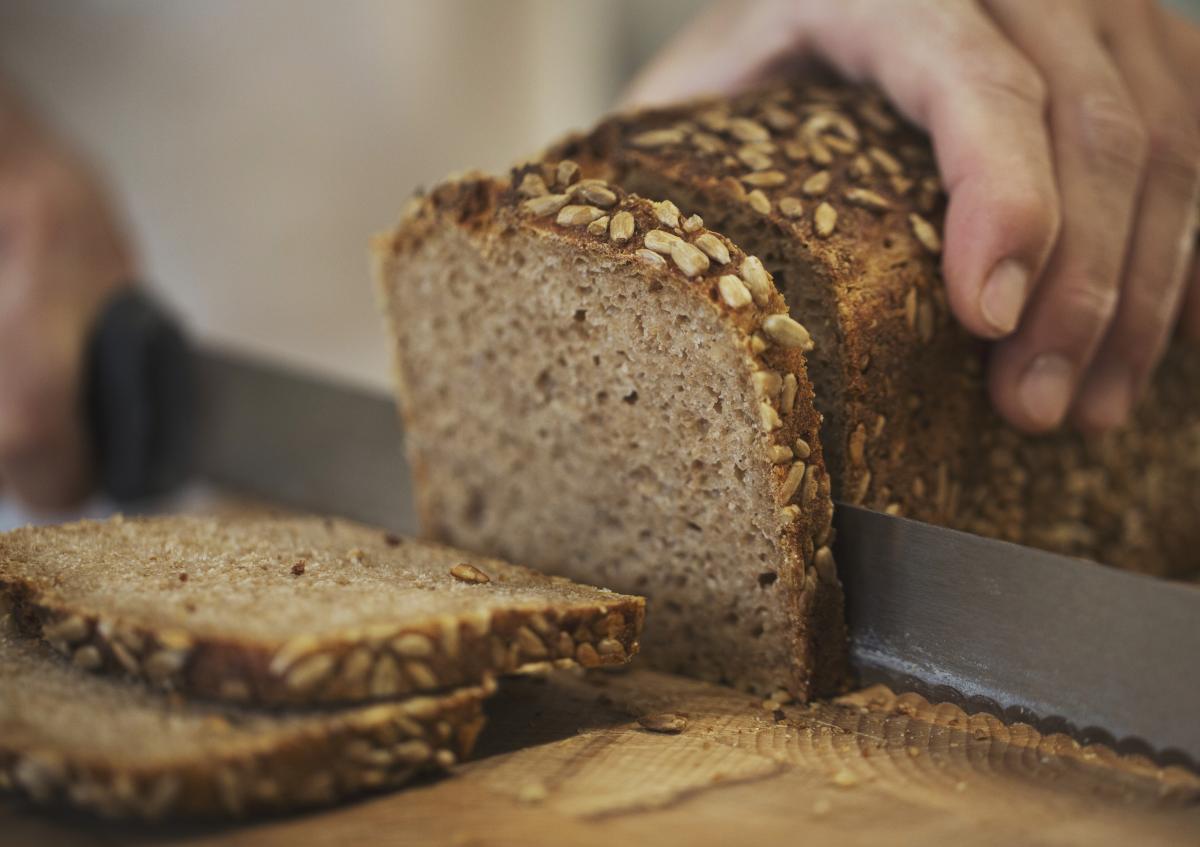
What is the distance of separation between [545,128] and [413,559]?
14.1ft

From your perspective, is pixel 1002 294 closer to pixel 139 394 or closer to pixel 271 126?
pixel 139 394

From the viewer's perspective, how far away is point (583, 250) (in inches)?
70.6

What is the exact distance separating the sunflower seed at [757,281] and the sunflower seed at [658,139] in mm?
512

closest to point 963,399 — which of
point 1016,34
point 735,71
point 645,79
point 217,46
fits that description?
point 1016,34

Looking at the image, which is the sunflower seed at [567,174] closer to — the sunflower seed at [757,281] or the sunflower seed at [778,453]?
the sunflower seed at [757,281]

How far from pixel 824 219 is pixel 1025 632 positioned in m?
0.73

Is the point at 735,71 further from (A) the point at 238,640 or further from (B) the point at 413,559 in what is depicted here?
(A) the point at 238,640

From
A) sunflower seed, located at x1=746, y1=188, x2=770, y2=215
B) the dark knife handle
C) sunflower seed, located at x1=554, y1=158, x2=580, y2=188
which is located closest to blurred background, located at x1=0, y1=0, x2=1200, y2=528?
the dark knife handle

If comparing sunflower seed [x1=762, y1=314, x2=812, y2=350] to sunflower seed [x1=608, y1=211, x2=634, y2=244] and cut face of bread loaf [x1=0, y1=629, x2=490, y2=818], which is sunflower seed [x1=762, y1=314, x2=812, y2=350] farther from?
cut face of bread loaf [x1=0, y1=629, x2=490, y2=818]

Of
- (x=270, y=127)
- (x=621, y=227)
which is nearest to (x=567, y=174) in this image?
(x=621, y=227)

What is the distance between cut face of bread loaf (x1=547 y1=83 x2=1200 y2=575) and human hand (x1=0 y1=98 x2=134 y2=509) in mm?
1802

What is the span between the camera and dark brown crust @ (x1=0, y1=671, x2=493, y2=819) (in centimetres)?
128

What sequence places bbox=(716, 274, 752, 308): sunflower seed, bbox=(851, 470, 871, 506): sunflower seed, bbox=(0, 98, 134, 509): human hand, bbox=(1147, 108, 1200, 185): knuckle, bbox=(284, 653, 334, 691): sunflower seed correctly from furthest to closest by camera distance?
bbox=(0, 98, 134, 509): human hand
bbox=(1147, 108, 1200, 185): knuckle
bbox=(851, 470, 871, 506): sunflower seed
bbox=(716, 274, 752, 308): sunflower seed
bbox=(284, 653, 334, 691): sunflower seed

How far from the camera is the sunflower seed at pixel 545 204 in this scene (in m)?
1.84
